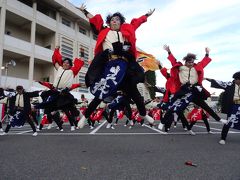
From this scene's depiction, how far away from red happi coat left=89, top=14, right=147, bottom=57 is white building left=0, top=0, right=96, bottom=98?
49.3 feet

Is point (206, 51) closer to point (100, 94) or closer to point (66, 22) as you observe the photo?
point (100, 94)

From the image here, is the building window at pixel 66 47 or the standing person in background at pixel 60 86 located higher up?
the building window at pixel 66 47

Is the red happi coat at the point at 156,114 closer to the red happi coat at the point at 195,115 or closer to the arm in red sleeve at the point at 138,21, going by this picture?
the red happi coat at the point at 195,115

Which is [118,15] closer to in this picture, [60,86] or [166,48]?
[166,48]

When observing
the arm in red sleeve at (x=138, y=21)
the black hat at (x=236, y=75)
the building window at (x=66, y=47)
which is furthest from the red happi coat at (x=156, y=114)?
the building window at (x=66, y=47)

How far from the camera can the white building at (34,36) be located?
63.6 ft

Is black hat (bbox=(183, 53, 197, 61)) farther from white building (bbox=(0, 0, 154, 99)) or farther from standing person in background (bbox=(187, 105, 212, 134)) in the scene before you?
white building (bbox=(0, 0, 154, 99))

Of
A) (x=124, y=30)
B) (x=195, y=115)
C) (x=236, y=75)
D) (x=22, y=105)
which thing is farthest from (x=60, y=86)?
(x=236, y=75)

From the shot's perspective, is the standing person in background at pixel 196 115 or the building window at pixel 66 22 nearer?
the standing person in background at pixel 196 115

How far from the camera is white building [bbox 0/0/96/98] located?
19391 mm

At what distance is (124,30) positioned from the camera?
433cm

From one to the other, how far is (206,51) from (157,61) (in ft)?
4.93

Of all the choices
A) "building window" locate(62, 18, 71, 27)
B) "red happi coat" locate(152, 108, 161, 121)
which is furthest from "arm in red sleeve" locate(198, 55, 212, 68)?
"building window" locate(62, 18, 71, 27)

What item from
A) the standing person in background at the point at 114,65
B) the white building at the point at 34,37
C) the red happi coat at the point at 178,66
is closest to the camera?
the standing person in background at the point at 114,65
